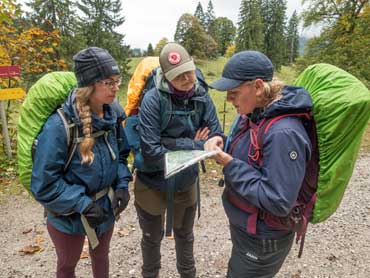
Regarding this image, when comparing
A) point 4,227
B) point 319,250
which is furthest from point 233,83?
point 4,227

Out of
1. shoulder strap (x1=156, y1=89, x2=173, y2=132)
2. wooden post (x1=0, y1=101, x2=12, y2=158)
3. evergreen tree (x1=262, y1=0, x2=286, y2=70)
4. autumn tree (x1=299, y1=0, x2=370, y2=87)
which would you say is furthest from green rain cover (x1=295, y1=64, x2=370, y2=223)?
evergreen tree (x1=262, y1=0, x2=286, y2=70)

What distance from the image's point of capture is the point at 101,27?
114 feet

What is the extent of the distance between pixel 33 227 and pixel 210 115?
349 centimetres

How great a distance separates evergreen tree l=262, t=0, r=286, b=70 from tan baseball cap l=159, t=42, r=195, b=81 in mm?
49333

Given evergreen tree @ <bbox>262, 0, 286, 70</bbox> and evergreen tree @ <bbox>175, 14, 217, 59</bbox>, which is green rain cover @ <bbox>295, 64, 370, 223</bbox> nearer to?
evergreen tree @ <bbox>175, 14, 217, 59</bbox>

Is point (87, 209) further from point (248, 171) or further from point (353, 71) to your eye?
point (353, 71)

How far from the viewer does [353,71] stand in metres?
17.6

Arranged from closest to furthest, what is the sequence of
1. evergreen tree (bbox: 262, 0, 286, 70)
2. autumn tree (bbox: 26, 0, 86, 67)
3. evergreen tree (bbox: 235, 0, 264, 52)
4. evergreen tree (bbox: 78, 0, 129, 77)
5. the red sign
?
the red sign < autumn tree (bbox: 26, 0, 86, 67) < evergreen tree (bbox: 78, 0, 129, 77) < evergreen tree (bbox: 235, 0, 264, 52) < evergreen tree (bbox: 262, 0, 286, 70)


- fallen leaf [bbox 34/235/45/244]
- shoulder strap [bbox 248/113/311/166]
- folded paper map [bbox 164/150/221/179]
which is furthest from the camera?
fallen leaf [bbox 34/235/45/244]

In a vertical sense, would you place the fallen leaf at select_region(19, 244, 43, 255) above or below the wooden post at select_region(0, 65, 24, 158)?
below

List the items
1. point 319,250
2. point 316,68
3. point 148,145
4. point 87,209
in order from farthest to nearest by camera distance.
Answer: point 319,250
point 148,145
point 87,209
point 316,68

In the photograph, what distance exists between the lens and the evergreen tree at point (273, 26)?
48.6 meters

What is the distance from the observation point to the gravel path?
12.1 feet

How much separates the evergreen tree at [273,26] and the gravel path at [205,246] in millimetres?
47362
